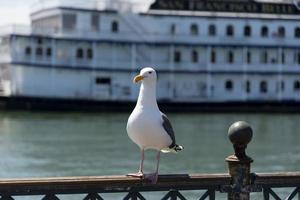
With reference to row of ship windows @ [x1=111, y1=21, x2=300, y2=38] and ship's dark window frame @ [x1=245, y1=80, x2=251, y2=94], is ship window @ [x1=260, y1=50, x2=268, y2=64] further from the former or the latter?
ship's dark window frame @ [x1=245, y1=80, x2=251, y2=94]

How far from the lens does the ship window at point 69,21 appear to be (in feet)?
155

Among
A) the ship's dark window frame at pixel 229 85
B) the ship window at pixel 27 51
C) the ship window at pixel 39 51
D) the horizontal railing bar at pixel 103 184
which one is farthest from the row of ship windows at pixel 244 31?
the horizontal railing bar at pixel 103 184

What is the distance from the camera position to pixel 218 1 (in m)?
49.2

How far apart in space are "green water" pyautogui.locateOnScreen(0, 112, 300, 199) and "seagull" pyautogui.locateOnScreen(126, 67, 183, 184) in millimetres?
8680

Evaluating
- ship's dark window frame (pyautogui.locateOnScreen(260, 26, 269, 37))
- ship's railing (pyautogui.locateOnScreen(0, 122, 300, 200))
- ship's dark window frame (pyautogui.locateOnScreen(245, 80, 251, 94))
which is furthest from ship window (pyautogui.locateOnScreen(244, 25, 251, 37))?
ship's railing (pyautogui.locateOnScreen(0, 122, 300, 200))

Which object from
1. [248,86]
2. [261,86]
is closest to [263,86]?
[261,86]

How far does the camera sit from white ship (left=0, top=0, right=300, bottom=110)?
45875mm

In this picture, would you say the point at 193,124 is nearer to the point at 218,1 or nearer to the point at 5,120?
the point at 5,120

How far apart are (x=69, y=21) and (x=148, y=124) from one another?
138 feet

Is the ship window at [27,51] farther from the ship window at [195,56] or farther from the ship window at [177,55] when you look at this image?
the ship window at [195,56]

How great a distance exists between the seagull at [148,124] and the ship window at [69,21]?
135 feet

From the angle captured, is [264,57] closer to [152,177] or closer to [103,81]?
[103,81]

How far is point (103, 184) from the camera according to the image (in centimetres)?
587

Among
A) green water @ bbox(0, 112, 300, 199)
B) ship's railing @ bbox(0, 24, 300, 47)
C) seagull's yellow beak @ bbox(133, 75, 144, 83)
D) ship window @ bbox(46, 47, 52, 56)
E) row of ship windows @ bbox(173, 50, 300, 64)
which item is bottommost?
green water @ bbox(0, 112, 300, 199)
